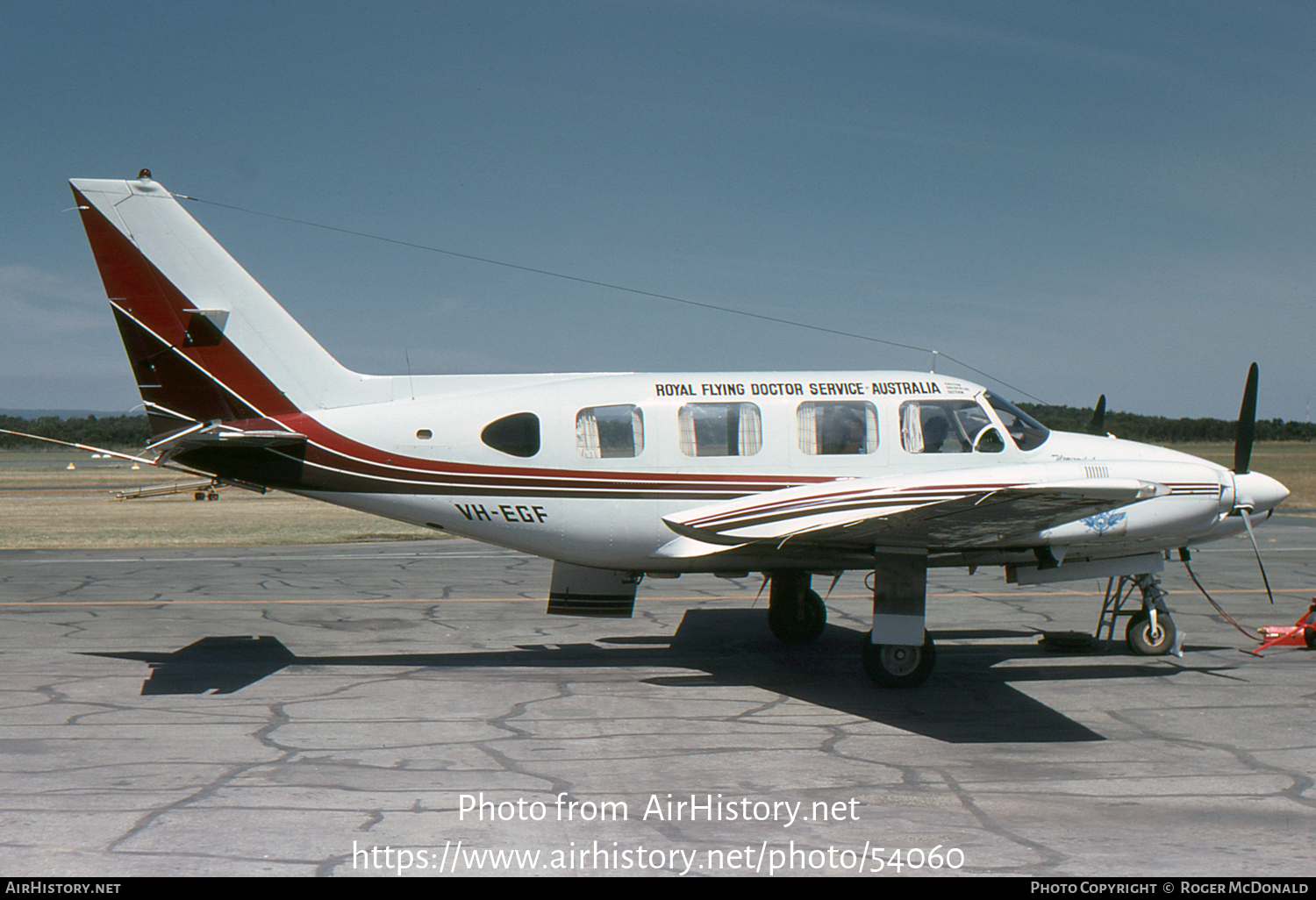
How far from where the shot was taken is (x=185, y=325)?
A: 11.1 metres

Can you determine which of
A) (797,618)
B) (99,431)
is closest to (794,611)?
(797,618)

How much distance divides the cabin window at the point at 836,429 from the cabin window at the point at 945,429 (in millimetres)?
360

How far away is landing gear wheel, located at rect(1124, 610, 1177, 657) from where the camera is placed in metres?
11.5

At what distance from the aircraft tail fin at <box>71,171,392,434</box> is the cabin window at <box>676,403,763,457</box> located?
11.7 ft

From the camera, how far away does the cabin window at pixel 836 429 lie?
10898 millimetres

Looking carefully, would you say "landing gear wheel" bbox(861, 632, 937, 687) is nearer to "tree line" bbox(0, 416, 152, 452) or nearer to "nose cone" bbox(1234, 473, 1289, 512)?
"nose cone" bbox(1234, 473, 1289, 512)

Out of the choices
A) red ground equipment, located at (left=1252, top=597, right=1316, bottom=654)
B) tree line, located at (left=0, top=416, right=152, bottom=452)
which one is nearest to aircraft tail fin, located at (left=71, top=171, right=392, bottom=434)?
red ground equipment, located at (left=1252, top=597, right=1316, bottom=654)

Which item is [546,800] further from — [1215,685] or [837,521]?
[1215,685]

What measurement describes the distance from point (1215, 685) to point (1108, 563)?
162 centimetres

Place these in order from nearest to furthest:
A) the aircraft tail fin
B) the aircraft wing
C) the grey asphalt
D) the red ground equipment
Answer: the grey asphalt
the aircraft wing
the aircraft tail fin
the red ground equipment

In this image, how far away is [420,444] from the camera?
10898 mm

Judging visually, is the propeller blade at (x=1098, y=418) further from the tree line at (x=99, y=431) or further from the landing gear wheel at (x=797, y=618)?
the tree line at (x=99, y=431)
